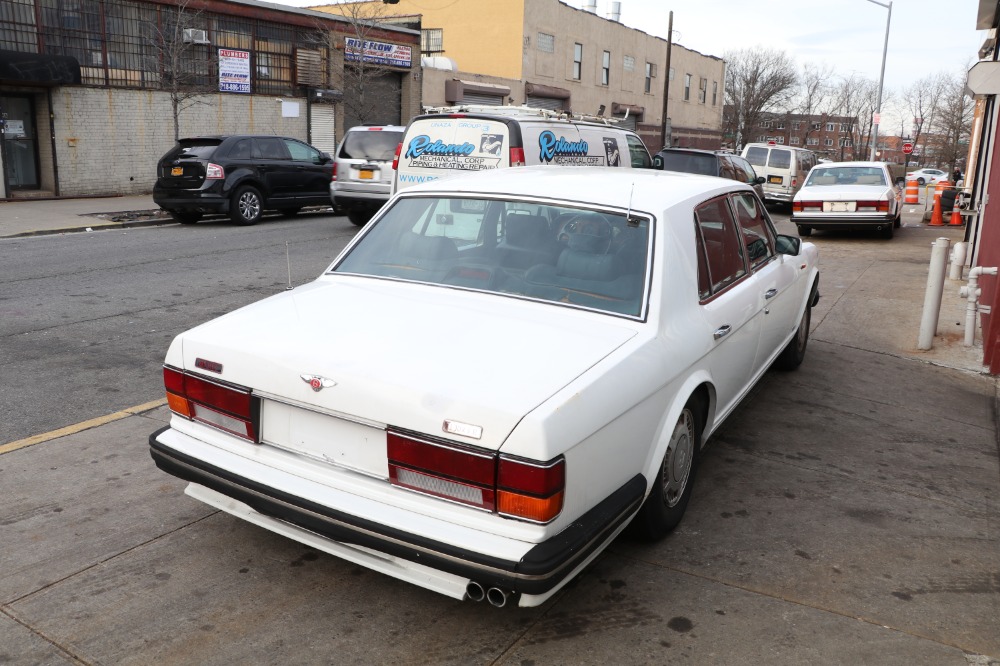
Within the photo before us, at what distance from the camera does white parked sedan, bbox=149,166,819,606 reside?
2811 millimetres

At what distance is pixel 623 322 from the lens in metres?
3.58

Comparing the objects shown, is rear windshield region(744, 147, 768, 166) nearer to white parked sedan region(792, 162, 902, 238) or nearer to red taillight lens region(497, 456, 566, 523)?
white parked sedan region(792, 162, 902, 238)

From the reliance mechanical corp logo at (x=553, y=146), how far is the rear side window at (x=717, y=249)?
6183mm

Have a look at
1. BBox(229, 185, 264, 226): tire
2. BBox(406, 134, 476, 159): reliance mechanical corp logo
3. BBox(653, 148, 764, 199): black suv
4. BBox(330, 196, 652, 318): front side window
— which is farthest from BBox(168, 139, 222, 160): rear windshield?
BBox(330, 196, 652, 318): front side window

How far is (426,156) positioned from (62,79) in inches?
484

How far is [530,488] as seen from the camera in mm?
2740

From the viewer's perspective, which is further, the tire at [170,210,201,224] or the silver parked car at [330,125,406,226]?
the tire at [170,210,201,224]

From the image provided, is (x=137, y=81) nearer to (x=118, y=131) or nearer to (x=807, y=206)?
(x=118, y=131)

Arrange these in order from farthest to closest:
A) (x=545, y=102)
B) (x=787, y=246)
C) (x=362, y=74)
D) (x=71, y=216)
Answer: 1. (x=545, y=102)
2. (x=362, y=74)
3. (x=71, y=216)
4. (x=787, y=246)

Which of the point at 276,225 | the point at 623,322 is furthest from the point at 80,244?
the point at 623,322

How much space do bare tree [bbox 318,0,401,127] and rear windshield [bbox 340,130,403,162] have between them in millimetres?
12941

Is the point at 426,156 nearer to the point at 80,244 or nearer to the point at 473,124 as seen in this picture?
the point at 473,124

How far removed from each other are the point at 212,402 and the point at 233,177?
1274 cm

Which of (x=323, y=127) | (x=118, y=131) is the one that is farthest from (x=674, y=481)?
(x=323, y=127)
